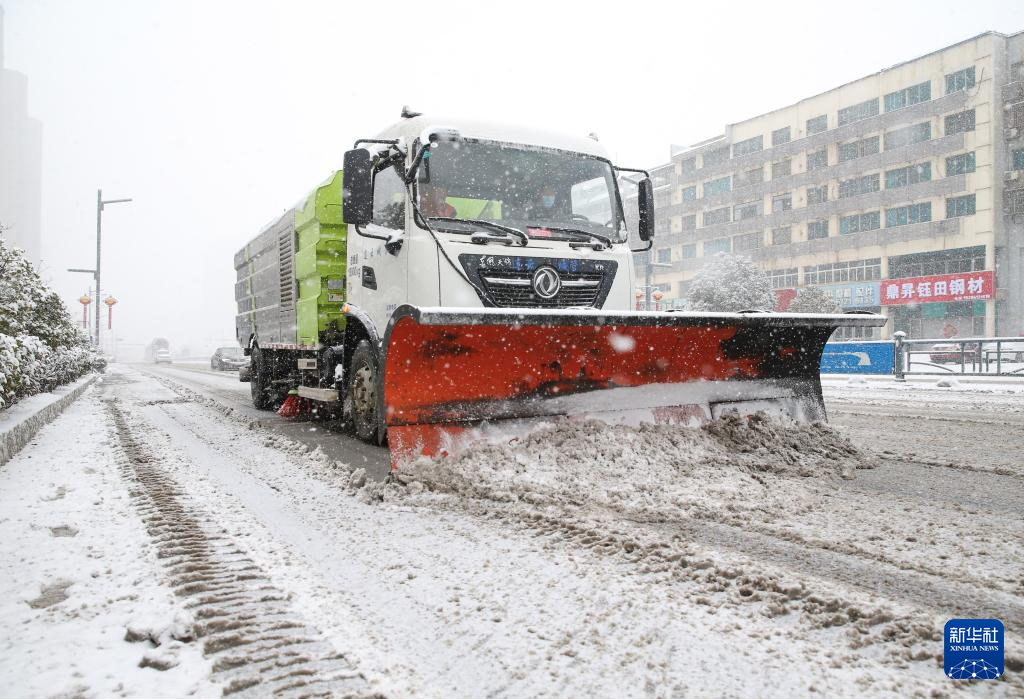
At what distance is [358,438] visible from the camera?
6328mm

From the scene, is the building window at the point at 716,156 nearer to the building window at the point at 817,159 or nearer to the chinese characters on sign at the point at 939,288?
the building window at the point at 817,159

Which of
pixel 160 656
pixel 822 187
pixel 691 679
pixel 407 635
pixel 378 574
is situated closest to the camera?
pixel 691 679

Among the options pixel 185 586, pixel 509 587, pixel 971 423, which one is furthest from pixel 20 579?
pixel 971 423

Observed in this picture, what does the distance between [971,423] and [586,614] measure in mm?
6668

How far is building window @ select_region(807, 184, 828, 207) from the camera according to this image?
1818 inches

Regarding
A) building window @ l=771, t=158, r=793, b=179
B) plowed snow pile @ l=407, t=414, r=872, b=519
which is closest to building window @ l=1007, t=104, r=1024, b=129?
building window @ l=771, t=158, r=793, b=179

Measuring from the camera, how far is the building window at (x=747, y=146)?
1982 inches

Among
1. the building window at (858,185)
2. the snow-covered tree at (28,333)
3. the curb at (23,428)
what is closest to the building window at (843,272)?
the building window at (858,185)

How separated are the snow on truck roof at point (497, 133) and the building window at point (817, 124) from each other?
1810 inches

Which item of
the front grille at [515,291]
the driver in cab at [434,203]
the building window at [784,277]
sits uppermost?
the building window at [784,277]

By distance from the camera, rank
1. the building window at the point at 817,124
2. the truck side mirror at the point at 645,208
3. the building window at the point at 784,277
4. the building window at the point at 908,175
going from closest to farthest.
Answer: the truck side mirror at the point at 645,208 < the building window at the point at 908,175 < the building window at the point at 817,124 < the building window at the point at 784,277

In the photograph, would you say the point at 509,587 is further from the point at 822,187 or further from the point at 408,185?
the point at 822,187

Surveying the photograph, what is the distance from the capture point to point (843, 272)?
147 ft

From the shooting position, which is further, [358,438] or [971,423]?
[971,423]
